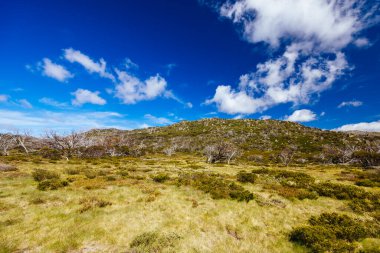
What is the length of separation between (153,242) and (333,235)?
841 cm

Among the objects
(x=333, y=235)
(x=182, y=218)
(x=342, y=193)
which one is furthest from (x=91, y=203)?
(x=342, y=193)

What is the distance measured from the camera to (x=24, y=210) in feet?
41.2

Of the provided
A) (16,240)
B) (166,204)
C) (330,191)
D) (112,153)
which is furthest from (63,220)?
(112,153)

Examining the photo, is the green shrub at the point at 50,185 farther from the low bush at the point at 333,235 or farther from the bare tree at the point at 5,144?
the bare tree at the point at 5,144

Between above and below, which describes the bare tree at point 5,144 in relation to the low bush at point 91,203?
above

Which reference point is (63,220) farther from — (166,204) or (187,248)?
(187,248)

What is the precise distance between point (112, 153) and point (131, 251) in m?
76.6

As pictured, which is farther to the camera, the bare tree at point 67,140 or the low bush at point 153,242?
the bare tree at point 67,140

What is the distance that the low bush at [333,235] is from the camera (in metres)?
8.79

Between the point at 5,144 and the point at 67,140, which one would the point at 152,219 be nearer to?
the point at 67,140

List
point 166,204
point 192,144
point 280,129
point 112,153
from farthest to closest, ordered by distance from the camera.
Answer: point 280,129, point 192,144, point 112,153, point 166,204

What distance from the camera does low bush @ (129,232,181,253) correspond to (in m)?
8.66

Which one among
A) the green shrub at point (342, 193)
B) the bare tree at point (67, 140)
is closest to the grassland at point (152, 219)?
the green shrub at point (342, 193)

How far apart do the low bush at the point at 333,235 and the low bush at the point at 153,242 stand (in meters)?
5.80
